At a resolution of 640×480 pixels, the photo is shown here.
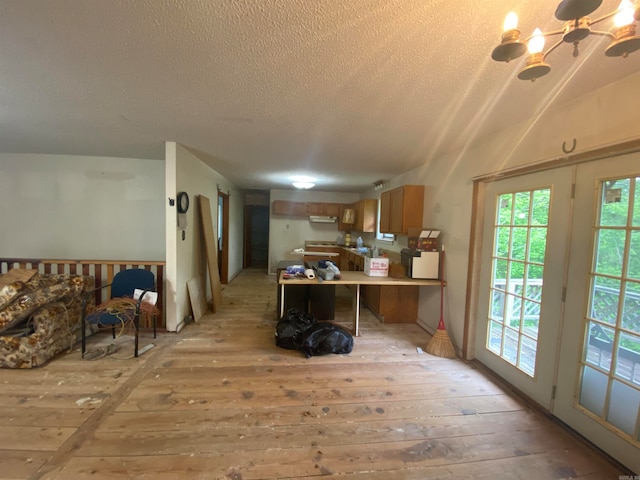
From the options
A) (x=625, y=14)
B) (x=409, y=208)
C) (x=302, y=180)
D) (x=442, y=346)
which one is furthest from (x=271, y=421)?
(x=302, y=180)

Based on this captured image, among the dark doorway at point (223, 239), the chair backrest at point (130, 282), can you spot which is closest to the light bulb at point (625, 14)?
the chair backrest at point (130, 282)

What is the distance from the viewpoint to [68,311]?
2.85m

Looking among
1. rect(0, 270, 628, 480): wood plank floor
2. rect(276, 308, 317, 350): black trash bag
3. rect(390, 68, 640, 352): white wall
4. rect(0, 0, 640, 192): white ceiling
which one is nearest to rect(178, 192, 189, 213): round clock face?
rect(0, 0, 640, 192): white ceiling

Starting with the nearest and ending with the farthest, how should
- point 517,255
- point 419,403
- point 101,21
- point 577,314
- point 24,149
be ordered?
point 101,21 < point 577,314 < point 419,403 < point 517,255 < point 24,149

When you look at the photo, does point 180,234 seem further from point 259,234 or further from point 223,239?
point 259,234

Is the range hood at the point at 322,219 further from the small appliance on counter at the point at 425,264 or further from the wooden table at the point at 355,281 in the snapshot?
the small appliance on counter at the point at 425,264

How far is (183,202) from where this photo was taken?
11.3 feet

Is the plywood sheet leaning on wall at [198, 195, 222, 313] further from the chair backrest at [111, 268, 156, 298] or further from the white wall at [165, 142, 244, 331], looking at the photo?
the chair backrest at [111, 268, 156, 298]

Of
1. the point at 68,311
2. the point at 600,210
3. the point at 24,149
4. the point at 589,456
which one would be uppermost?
the point at 24,149

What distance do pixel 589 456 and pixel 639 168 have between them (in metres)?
1.84

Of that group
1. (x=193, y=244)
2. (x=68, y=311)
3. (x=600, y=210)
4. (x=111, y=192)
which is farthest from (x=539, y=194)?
(x=111, y=192)

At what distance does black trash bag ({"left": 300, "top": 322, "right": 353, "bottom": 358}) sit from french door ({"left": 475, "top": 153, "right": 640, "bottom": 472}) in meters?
1.51

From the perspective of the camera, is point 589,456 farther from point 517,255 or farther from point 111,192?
point 111,192

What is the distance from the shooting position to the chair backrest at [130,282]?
124 inches
